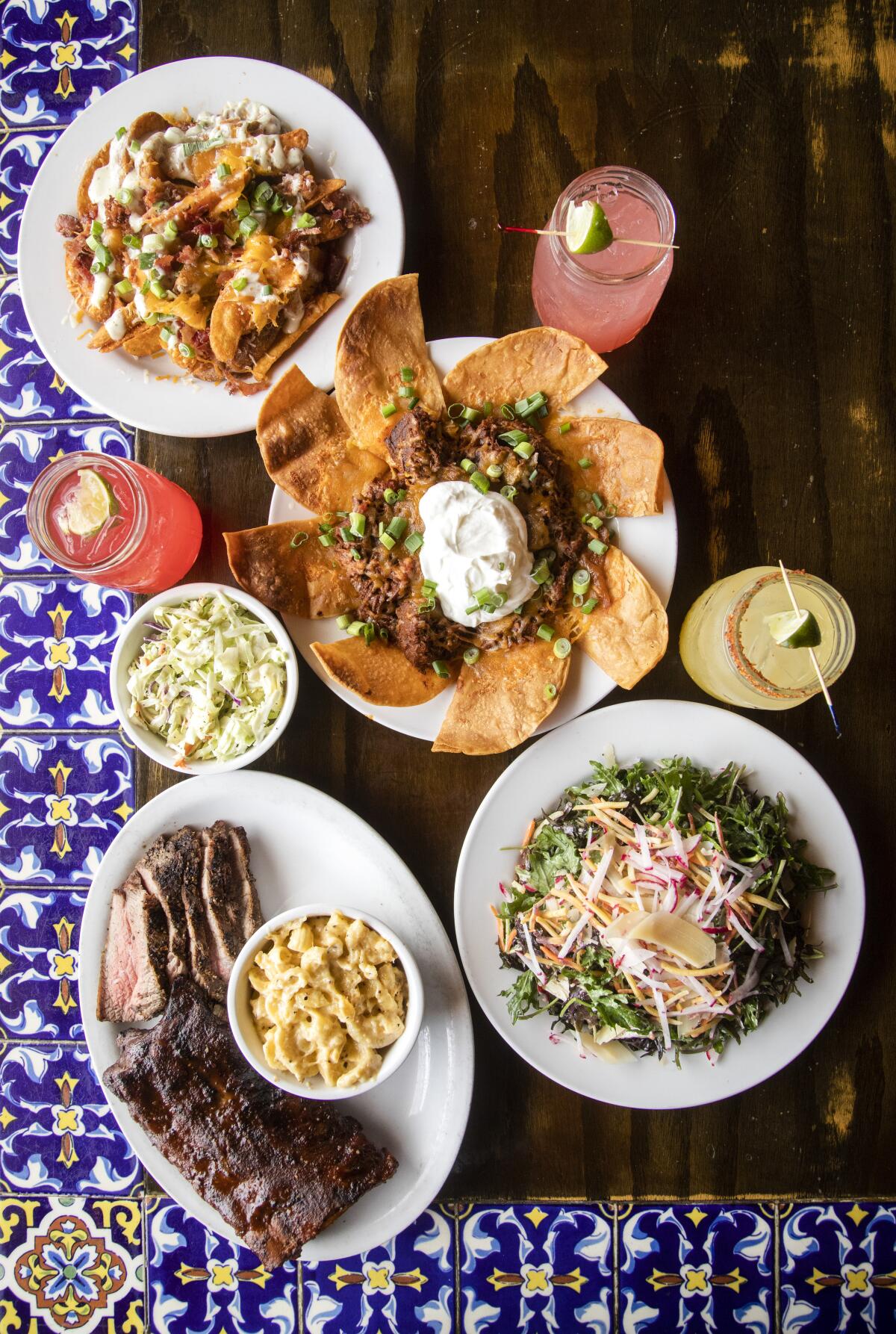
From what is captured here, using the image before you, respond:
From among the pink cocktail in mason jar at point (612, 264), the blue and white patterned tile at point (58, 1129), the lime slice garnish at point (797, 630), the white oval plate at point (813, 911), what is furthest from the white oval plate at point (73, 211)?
the blue and white patterned tile at point (58, 1129)

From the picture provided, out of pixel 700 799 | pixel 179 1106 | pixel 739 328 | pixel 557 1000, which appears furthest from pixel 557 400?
pixel 179 1106

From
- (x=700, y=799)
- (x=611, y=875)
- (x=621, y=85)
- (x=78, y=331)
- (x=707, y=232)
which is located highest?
(x=621, y=85)

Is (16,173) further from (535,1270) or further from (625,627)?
(535,1270)

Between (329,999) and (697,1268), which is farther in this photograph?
(697,1268)

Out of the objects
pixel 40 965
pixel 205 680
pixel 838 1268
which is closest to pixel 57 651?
pixel 205 680

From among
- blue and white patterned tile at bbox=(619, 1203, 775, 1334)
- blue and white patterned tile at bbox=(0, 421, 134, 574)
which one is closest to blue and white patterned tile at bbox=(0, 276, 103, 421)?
blue and white patterned tile at bbox=(0, 421, 134, 574)

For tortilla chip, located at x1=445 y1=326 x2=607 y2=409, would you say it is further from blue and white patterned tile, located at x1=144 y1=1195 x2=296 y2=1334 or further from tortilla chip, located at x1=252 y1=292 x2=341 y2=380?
blue and white patterned tile, located at x1=144 y1=1195 x2=296 y2=1334

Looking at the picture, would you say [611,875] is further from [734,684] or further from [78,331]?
[78,331]
